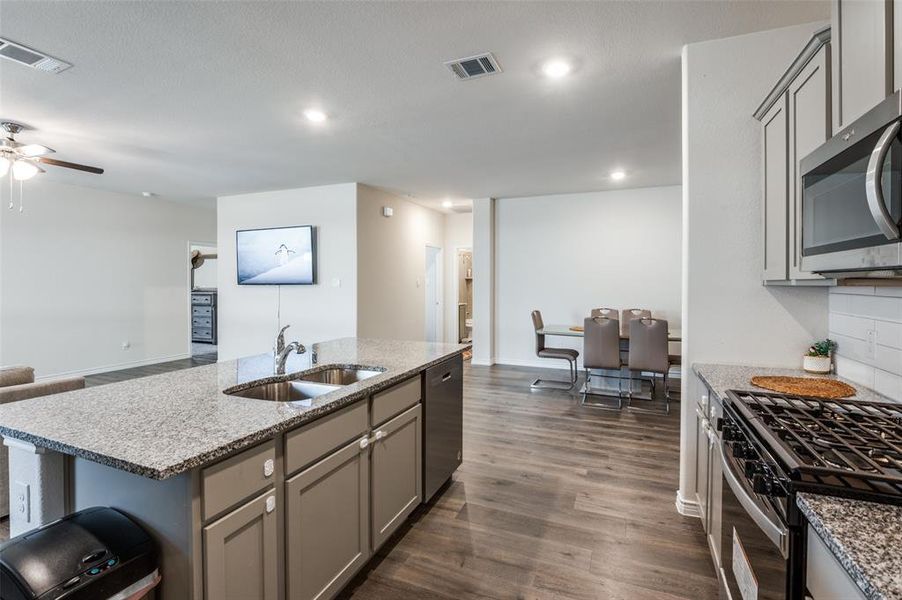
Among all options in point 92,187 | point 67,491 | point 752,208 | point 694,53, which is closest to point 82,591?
point 67,491

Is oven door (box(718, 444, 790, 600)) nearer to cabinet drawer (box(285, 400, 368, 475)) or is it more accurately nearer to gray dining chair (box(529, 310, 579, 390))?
cabinet drawer (box(285, 400, 368, 475))

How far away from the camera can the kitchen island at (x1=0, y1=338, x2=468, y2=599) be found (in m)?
→ 1.15

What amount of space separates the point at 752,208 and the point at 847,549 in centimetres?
199

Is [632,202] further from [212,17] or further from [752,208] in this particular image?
[212,17]

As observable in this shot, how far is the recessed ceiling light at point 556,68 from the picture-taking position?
257cm

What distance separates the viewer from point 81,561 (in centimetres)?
103

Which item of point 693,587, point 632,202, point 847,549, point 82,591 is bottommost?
point 693,587

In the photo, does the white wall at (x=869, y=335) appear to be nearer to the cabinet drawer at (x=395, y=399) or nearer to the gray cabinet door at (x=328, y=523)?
the cabinet drawer at (x=395, y=399)

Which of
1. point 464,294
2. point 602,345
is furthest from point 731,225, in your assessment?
point 464,294

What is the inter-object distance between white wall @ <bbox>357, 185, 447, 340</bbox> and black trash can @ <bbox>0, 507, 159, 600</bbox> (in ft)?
15.3

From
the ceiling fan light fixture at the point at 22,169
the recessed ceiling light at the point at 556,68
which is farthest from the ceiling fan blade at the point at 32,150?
the recessed ceiling light at the point at 556,68

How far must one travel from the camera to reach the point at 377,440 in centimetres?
193

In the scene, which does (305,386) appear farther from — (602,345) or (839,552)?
(602,345)

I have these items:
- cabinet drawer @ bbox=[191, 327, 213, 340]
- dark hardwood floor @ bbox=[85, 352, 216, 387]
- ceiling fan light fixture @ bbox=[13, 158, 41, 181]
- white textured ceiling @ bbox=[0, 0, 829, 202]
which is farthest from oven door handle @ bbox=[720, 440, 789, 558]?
cabinet drawer @ bbox=[191, 327, 213, 340]
